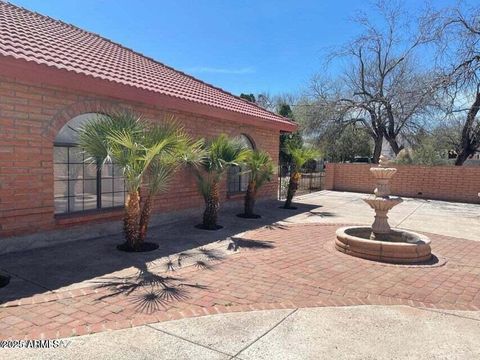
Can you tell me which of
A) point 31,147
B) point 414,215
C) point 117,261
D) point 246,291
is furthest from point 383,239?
point 31,147

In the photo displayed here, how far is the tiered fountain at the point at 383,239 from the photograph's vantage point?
6461 mm

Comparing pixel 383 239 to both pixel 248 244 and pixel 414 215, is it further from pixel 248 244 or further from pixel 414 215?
pixel 414 215

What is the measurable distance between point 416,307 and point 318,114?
20864 mm

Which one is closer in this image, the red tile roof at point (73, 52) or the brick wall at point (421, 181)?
the red tile roof at point (73, 52)

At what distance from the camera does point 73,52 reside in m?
8.26

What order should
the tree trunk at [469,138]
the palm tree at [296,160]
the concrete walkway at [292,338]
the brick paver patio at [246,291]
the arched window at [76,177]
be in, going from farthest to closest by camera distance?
1. the tree trunk at [469,138]
2. the palm tree at [296,160]
3. the arched window at [76,177]
4. the brick paver patio at [246,291]
5. the concrete walkway at [292,338]

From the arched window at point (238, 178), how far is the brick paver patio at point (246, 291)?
5197 millimetres

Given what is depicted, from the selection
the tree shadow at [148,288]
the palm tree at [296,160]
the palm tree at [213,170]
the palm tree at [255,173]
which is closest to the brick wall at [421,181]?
the palm tree at [296,160]

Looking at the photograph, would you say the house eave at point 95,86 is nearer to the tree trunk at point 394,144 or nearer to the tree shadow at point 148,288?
the tree shadow at point 148,288

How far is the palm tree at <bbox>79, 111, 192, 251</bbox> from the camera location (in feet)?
19.6

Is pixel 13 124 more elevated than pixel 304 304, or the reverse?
pixel 13 124

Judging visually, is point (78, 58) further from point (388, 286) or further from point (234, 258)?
point (388, 286)

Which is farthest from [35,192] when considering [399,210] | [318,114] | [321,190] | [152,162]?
[318,114]

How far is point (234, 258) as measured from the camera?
20.9 ft
